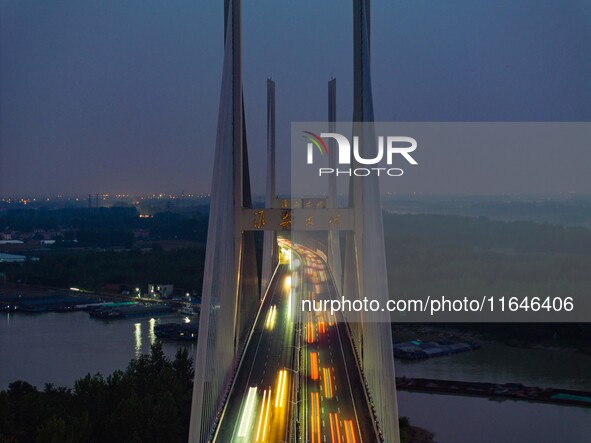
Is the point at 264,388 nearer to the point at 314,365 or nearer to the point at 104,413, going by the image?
the point at 314,365

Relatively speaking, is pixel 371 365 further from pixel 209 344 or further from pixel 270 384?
pixel 209 344

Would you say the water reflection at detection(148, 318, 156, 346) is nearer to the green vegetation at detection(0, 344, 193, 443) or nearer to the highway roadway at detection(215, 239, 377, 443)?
the highway roadway at detection(215, 239, 377, 443)

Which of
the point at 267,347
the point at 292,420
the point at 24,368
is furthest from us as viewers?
the point at 24,368

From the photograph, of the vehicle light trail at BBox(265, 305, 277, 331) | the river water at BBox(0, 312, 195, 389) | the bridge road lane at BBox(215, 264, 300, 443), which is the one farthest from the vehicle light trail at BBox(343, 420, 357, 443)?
the river water at BBox(0, 312, 195, 389)

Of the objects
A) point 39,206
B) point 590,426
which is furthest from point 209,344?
point 39,206

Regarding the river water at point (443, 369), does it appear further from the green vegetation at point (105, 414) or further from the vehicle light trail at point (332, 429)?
the vehicle light trail at point (332, 429)

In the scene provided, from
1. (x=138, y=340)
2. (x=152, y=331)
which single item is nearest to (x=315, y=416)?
(x=138, y=340)

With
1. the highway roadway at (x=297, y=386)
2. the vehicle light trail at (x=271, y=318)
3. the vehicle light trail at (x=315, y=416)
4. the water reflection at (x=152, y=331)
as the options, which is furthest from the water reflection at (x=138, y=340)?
the vehicle light trail at (x=315, y=416)
